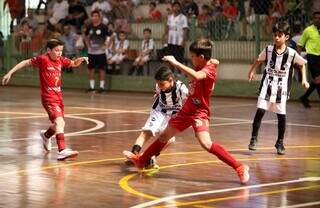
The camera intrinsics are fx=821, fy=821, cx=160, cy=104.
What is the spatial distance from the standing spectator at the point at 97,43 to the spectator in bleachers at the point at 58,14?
137 inches

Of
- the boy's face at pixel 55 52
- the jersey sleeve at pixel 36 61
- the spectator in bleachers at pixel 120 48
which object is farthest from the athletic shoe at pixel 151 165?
the spectator in bleachers at pixel 120 48

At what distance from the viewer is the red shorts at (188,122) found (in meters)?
10.0

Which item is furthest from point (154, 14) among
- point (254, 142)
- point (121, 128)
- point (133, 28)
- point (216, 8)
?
point (254, 142)

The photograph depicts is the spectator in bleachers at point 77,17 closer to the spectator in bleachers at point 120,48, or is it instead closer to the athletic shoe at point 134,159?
the spectator in bleachers at point 120,48

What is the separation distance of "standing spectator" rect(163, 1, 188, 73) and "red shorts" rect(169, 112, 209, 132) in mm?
14624

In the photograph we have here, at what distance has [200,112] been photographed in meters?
10.1

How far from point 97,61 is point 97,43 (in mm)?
673

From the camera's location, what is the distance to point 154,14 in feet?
89.0

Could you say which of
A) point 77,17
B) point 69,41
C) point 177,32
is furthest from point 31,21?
point 177,32

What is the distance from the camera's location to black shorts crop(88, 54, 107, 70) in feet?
84.4

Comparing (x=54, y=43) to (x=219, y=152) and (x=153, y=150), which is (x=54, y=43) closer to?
(x=153, y=150)

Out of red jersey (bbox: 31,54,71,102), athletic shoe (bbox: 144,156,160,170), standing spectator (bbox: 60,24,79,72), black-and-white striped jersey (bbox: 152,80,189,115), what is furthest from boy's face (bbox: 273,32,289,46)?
standing spectator (bbox: 60,24,79,72)

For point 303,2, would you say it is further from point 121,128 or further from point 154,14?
point 121,128

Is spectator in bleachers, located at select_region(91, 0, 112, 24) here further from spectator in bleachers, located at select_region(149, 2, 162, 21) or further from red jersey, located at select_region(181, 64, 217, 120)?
red jersey, located at select_region(181, 64, 217, 120)
